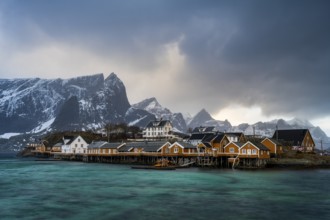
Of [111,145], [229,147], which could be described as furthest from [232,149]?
[111,145]

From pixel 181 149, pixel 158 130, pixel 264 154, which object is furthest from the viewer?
pixel 158 130

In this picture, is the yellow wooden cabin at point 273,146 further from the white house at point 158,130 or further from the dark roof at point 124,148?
the white house at point 158,130

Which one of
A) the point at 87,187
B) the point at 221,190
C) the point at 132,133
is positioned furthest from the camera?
the point at 132,133

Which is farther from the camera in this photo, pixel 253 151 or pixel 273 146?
pixel 273 146

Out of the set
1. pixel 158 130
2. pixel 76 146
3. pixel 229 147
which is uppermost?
pixel 158 130

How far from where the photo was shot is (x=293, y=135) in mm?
100812

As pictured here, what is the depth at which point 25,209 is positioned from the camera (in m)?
30.6

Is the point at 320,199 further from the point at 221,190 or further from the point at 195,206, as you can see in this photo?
the point at 195,206

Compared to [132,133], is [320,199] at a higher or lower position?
lower

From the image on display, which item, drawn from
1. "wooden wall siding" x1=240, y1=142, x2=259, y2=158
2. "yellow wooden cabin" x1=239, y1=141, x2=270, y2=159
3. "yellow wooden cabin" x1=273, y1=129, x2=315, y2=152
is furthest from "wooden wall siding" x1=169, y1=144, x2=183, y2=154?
"yellow wooden cabin" x1=273, y1=129, x2=315, y2=152

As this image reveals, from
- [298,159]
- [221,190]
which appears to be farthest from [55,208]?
[298,159]

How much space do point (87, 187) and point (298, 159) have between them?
57.5 meters

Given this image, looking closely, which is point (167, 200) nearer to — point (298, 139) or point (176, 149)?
point (176, 149)

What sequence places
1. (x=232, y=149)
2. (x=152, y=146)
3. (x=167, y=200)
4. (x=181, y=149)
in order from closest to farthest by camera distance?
(x=167, y=200) → (x=232, y=149) → (x=181, y=149) → (x=152, y=146)
